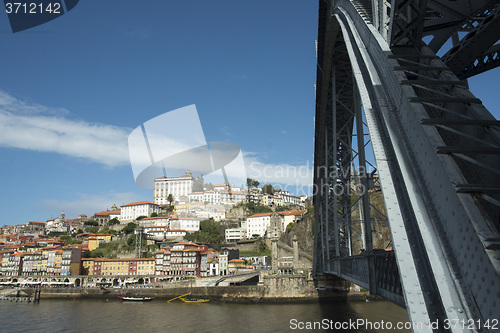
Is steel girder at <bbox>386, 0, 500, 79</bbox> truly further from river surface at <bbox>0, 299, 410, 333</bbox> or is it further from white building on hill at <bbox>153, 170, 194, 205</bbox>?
white building on hill at <bbox>153, 170, 194, 205</bbox>

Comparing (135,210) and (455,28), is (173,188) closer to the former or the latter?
(135,210)

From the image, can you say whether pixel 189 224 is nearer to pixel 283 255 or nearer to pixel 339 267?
pixel 283 255

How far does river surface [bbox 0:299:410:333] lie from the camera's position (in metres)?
23.7

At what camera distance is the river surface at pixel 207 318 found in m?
23.7

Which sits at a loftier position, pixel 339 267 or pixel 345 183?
pixel 345 183

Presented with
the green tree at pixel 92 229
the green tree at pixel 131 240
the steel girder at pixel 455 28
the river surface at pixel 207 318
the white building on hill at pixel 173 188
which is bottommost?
the river surface at pixel 207 318

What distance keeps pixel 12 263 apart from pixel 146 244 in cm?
2551

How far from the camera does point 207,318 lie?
27.8 meters

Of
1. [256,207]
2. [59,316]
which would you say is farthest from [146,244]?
[59,316]

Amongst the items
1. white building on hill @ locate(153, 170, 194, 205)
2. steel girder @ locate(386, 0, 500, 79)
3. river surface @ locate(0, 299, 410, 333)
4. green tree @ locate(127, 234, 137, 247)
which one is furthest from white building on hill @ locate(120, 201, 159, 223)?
steel girder @ locate(386, 0, 500, 79)

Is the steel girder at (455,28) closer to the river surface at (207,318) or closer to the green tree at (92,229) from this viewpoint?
the river surface at (207,318)

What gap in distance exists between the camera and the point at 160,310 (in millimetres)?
33188

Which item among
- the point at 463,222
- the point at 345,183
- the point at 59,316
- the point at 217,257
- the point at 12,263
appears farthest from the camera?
→ the point at 12,263

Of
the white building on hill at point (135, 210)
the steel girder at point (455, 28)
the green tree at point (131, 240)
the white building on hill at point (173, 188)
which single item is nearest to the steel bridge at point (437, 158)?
the steel girder at point (455, 28)
